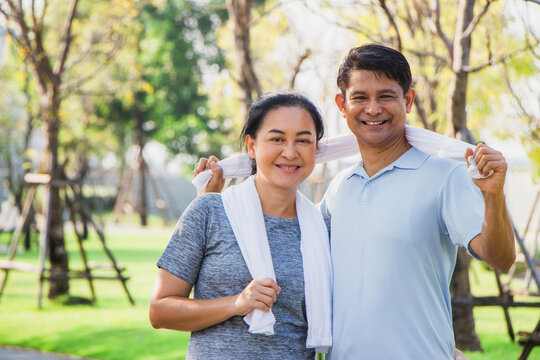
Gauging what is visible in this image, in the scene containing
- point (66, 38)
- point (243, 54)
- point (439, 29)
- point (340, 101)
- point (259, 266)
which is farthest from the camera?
point (66, 38)

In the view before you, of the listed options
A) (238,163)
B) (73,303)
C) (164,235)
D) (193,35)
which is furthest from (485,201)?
(193,35)

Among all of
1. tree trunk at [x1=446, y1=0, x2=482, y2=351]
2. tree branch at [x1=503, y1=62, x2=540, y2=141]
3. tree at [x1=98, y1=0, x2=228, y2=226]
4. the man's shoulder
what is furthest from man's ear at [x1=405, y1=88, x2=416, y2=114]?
tree at [x1=98, y1=0, x2=228, y2=226]

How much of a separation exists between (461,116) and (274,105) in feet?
12.7

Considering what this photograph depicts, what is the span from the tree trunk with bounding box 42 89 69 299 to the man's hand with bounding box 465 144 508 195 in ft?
26.8

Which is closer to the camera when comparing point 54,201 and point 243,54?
point 243,54

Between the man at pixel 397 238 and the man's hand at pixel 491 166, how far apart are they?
0.25ft

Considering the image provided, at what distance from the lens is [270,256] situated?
2533mm

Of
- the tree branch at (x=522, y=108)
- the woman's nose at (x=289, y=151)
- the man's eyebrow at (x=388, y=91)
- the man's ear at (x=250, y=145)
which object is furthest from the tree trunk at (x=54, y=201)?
the man's eyebrow at (x=388, y=91)

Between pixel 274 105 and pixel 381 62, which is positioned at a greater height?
pixel 381 62

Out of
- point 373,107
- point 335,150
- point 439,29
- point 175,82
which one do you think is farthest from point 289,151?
point 175,82

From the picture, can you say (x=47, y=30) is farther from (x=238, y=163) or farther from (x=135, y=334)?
(x=238, y=163)

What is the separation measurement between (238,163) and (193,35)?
1107 inches

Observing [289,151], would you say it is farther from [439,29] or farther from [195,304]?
[439,29]

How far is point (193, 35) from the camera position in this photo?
30344 mm
